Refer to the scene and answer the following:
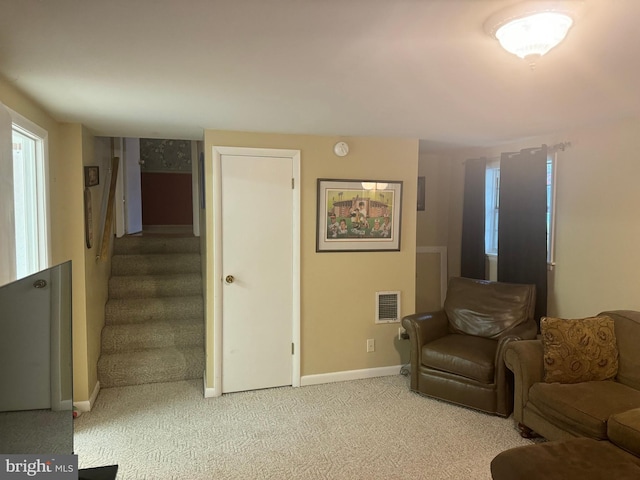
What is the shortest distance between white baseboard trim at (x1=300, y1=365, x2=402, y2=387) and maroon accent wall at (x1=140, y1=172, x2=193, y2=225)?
4283 mm

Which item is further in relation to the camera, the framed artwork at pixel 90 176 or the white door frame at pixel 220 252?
the white door frame at pixel 220 252

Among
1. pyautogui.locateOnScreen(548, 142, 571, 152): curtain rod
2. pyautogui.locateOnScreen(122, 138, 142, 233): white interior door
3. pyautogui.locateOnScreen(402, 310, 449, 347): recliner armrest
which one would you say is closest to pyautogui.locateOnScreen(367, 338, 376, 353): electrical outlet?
pyautogui.locateOnScreen(402, 310, 449, 347): recliner armrest

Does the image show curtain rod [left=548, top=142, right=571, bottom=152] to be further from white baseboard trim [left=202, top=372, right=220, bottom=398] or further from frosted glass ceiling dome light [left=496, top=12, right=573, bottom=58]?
white baseboard trim [left=202, top=372, right=220, bottom=398]

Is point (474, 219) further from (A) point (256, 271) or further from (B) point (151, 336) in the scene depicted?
(B) point (151, 336)

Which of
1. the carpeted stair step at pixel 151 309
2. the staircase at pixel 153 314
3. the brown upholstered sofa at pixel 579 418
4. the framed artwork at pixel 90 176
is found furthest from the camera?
the carpeted stair step at pixel 151 309

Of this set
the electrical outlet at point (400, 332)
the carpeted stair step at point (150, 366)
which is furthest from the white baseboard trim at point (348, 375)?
the carpeted stair step at point (150, 366)

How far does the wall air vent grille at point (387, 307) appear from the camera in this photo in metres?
3.88

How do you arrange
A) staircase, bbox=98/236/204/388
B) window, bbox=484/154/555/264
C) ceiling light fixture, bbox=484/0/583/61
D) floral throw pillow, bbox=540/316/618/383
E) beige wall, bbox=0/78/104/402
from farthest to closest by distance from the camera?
window, bbox=484/154/555/264 < staircase, bbox=98/236/204/388 < beige wall, bbox=0/78/104/402 < floral throw pillow, bbox=540/316/618/383 < ceiling light fixture, bbox=484/0/583/61

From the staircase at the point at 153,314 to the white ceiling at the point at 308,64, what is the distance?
6.00 ft

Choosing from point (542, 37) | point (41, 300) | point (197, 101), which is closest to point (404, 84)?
point (542, 37)

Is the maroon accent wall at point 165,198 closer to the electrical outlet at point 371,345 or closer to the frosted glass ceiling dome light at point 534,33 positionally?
the electrical outlet at point 371,345

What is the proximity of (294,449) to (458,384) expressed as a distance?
132 centimetres

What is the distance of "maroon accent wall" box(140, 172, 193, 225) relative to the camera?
6906 mm

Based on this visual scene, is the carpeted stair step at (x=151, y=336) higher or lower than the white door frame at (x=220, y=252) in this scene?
lower
